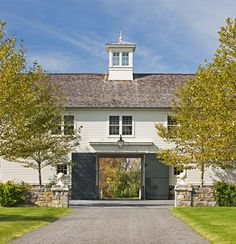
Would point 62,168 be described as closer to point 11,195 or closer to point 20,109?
point 11,195

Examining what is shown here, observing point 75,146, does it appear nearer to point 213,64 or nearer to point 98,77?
point 98,77

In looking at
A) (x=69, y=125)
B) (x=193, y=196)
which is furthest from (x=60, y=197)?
(x=69, y=125)

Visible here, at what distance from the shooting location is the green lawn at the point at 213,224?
13.9m

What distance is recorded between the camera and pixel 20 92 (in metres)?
21.3

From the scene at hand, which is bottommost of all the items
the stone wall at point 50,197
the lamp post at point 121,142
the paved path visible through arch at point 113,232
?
the paved path visible through arch at point 113,232

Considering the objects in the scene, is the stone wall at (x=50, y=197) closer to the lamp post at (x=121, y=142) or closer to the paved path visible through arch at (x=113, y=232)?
the paved path visible through arch at (x=113, y=232)

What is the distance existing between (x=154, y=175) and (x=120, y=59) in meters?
8.84

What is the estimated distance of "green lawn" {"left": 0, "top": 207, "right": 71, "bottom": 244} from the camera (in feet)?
47.5

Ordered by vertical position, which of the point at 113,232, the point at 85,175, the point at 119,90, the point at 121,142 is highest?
the point at 119,90

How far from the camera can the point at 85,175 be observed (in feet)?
Result: 117

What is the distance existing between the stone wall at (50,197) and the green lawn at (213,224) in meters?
5.66

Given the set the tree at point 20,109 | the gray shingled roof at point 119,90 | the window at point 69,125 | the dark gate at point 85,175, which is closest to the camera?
the tree at point 20,109

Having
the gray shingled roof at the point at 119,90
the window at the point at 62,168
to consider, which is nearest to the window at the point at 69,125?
the gray shingled roof at the point at 119,90

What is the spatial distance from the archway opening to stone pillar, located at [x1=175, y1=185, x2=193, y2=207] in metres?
15.0
